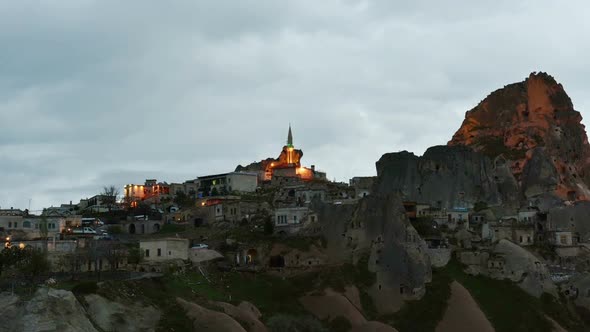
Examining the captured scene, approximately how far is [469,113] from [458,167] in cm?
3114

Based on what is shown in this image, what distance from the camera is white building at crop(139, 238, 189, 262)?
308ft

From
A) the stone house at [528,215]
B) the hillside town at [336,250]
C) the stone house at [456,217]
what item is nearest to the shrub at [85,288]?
the hillside town at [336,250]

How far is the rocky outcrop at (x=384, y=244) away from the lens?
94125mm

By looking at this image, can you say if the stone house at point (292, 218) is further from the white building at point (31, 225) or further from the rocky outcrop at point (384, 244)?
the white building at point (31, 225)

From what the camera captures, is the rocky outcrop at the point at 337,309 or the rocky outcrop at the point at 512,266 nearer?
the rocky outcrop at the point at 337,309

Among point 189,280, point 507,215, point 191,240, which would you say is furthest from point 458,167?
point 189,280

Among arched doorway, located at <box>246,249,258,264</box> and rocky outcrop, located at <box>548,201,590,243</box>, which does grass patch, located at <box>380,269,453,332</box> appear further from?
rocky outcrop, located at <box>548,201,590,243</box>

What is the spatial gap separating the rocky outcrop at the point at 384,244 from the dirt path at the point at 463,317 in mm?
4022

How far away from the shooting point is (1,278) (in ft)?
258

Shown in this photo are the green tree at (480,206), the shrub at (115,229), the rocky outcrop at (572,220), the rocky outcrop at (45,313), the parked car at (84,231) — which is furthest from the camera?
the green tree at (480,206)

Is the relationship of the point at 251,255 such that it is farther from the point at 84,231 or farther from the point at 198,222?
the point at 198,222

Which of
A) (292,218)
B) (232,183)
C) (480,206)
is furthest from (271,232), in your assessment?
(232,183)

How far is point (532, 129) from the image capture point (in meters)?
140

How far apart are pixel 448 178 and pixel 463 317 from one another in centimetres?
3715
